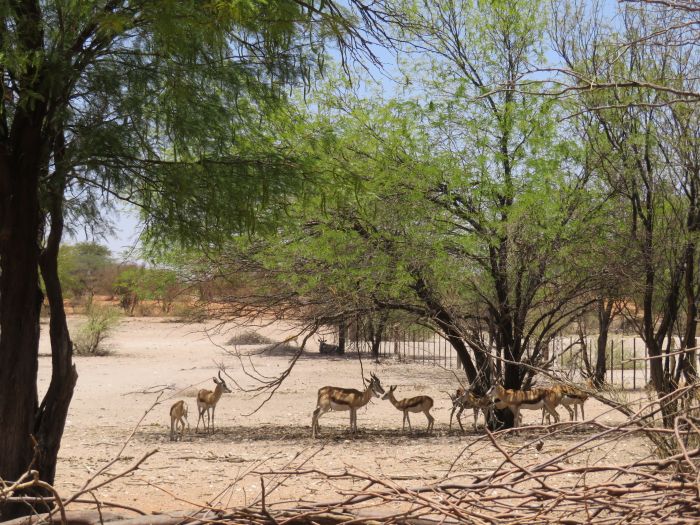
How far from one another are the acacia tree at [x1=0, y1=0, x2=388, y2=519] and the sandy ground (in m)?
1.29

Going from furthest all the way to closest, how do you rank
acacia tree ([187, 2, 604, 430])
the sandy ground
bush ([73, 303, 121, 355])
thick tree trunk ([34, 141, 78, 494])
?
bush ([73, 303, 121, 355]) → acacia tree ([187, 2, 604, 430]) → the sandy ground → thick tree trunk ([34, 141, 78, 494])

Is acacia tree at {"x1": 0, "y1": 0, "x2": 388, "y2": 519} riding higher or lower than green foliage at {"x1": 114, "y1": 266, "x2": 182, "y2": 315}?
higher

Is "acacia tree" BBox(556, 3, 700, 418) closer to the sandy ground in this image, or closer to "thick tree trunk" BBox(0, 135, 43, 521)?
the sandy ground

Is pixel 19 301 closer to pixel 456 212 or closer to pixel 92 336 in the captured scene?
pixel 456 212

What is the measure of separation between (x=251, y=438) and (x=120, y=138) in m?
8.69

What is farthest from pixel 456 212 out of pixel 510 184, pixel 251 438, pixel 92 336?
pixel 92 336

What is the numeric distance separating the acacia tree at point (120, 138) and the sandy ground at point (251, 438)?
1286 millimetres

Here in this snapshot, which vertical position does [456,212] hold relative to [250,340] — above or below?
above

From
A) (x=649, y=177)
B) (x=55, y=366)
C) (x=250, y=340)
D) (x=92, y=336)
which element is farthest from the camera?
(x=250, y=340)

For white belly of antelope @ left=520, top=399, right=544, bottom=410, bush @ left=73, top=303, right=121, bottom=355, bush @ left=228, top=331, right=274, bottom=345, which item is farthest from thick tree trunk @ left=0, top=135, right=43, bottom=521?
bush @ left=228, top=331, right=274, bottom=345

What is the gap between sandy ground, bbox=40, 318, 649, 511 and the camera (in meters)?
9.82

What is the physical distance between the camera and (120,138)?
789cm

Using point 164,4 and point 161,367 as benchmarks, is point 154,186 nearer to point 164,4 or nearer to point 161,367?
point 164,4

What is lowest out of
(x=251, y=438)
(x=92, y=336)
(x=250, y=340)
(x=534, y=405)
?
(x=251, y=438)
